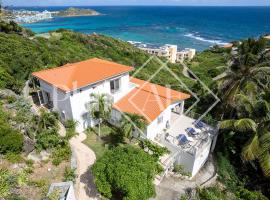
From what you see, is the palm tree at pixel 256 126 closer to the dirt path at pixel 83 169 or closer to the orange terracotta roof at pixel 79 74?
the dirt path at pixel 83 169

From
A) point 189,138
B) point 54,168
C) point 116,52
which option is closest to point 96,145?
point 54,168

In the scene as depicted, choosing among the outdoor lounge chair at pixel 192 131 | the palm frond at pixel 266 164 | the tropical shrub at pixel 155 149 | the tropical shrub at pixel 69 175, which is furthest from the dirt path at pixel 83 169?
the palm frond at pixel 266 164

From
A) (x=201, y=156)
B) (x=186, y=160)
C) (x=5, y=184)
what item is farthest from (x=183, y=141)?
(x=5, y=184)

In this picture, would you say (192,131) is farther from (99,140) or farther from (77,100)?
(77,100)

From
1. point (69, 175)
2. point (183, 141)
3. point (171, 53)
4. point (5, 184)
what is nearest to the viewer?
point (5, 184)

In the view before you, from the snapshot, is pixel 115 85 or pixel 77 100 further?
pixel 115 85

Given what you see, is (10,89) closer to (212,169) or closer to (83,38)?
(212,169)
